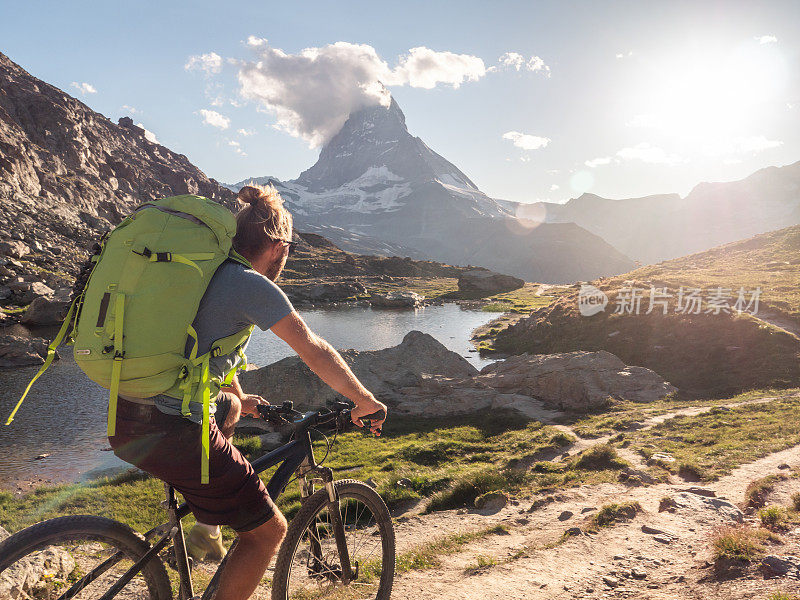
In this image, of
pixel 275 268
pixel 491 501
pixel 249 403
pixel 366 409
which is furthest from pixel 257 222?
pixel 491 501

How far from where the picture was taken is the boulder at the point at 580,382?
24.1 metres

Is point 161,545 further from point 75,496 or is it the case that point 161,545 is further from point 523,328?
point 523,328

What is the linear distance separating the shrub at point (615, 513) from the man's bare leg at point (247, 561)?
7.45m

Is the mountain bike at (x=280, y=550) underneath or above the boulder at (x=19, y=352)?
above

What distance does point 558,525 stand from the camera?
959 centimetres

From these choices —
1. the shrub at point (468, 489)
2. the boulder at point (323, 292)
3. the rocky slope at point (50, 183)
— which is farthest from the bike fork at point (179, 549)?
the boulder at point (323, 292)

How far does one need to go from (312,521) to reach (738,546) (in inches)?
253

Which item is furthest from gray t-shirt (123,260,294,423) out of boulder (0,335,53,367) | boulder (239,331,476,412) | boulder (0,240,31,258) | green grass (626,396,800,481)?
boulder (0,240,31,258)

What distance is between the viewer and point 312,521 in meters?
4.62

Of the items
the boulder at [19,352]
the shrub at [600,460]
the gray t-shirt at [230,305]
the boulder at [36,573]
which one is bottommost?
the boulder at [19,352]

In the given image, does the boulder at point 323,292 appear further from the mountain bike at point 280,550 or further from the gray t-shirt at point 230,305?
the gray t-shirt at point 230,305

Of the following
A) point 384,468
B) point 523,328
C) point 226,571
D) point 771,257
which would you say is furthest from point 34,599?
point 771,257

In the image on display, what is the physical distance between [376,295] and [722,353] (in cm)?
9368

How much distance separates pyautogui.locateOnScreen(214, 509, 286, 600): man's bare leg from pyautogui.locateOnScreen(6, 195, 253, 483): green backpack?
995mm
